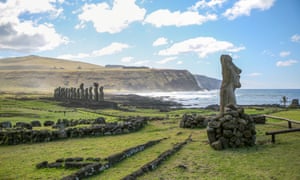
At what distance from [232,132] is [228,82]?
8.22m

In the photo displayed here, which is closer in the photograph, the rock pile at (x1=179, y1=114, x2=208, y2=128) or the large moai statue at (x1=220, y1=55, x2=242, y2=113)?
the large moai statue at (x1=220, y1=55, x2=242, y2=113)

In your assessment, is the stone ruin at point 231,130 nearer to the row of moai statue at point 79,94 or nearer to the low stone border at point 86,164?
the low stone border at point 86,164

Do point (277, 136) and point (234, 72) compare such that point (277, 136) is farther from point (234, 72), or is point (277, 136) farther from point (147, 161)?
point (147, 161)

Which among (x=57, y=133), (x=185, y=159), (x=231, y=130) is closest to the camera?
(x=185, y=159)

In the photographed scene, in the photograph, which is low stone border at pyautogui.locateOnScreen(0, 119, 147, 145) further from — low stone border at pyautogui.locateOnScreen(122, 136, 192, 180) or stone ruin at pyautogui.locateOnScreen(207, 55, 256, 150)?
stone ruin at pyautogui.locateOnScreen(207, 55, 256, 150)

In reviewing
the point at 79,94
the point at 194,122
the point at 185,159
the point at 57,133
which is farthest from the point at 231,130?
the point at 79,94

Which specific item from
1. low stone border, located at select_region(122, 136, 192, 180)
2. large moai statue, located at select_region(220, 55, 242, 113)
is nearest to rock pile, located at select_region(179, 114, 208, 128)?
large moai statue, located at select_region(220, 55, 242, 113)

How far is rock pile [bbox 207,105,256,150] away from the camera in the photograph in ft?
54.1

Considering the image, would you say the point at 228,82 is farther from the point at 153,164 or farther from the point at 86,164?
the point at 86,164

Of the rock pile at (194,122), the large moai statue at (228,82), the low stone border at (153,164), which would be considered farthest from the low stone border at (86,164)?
the large moai statue at (228,82)

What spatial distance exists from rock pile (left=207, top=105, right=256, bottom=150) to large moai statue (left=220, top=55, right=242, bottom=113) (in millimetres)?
6711

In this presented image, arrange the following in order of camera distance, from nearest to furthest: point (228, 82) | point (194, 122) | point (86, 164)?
point (86, 164)
point (228, 82)
point (194, 122)

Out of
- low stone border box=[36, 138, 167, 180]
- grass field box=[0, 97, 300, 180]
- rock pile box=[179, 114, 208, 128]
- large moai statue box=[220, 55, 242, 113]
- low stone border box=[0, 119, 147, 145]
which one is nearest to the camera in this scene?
low stone border box=[36, 138, 167, 180]

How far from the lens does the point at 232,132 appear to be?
1662 cm
